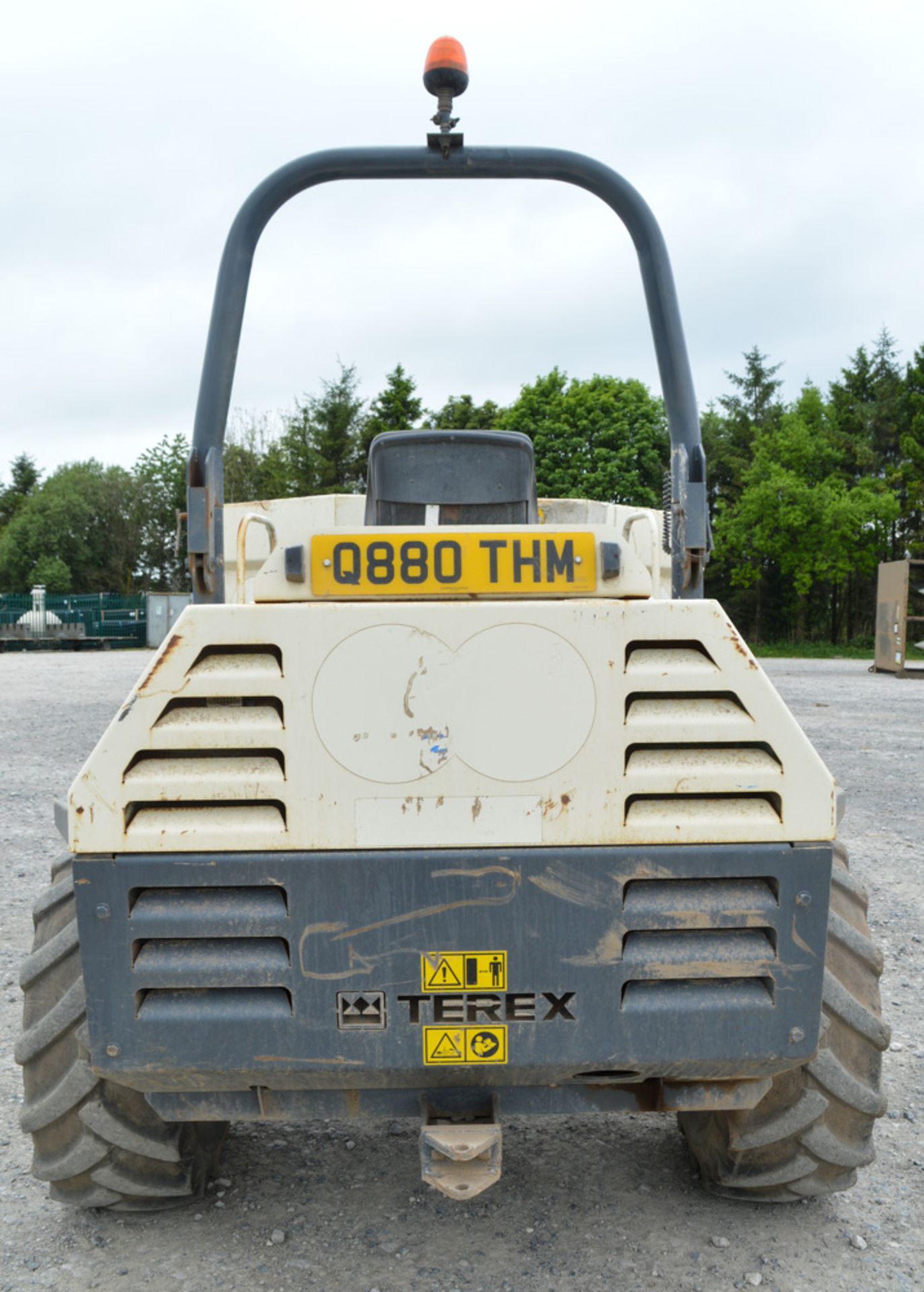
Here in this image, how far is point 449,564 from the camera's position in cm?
234

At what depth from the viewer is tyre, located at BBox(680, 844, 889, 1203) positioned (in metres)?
2.65

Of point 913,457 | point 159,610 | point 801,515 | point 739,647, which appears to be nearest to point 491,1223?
point 739,647

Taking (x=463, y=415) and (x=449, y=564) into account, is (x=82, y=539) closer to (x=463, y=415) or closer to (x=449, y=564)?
(x=463, y=415)

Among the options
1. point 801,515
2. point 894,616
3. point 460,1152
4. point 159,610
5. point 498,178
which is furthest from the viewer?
point 801,515

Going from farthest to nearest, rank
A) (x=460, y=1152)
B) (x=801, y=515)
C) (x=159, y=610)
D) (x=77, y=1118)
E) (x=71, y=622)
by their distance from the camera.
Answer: (x=801, y=515) < (x=71, y=622) < (x=159, y=610) < (x=77, y=1118) < (x=460, y=1152)

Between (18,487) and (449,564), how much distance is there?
7681 cm

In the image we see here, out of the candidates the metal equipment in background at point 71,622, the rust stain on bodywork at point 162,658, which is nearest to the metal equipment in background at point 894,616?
the rust stain on bodywork at point 162,658

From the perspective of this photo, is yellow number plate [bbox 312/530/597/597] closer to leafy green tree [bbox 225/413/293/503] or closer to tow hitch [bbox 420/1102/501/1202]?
tow hitch [bbox 420/1102/501/1202]

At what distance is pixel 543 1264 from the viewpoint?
104 inches

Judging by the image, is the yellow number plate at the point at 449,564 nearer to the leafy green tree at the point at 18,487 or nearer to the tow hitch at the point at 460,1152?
the tow hitch at the point at 460,1152

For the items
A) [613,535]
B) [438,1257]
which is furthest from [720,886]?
[438,1257]

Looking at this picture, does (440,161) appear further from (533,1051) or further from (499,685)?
(533,1051)

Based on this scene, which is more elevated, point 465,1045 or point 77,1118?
point 465,1045

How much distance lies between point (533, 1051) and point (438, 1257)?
0.79 m
